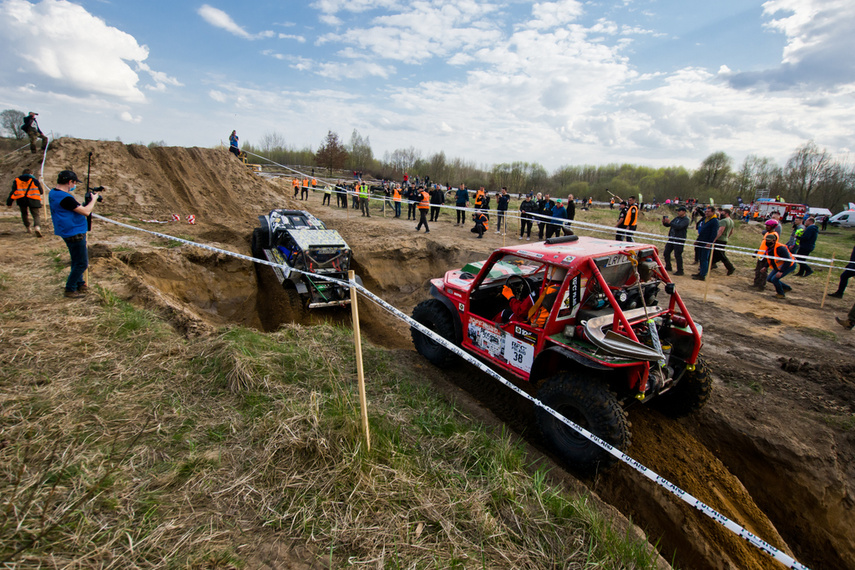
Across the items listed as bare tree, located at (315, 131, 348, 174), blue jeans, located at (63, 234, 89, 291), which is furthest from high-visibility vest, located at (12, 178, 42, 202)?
bare tree, located at (315, 131, 348, 174)

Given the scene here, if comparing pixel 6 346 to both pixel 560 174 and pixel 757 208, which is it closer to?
pixel 757 208

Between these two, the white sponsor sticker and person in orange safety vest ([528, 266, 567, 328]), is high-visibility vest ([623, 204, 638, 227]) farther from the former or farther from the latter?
the white sponsor sticker

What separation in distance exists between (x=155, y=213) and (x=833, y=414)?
1702 centimetres

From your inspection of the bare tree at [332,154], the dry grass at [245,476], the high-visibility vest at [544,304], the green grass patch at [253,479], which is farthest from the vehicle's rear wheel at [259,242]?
the bare tree at [332,154]

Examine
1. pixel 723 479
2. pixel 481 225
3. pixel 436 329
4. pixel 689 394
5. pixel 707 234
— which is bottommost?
pixel 723 479

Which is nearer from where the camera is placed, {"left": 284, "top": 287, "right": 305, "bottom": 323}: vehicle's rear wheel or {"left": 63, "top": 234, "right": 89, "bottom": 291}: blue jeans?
{"left": 63, "top": 234, "right": 89, "bottom": 291}: blue jeans

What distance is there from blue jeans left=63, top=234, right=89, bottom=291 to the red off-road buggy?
5337 mm

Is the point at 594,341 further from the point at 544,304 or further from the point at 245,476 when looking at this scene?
the point at 245,476

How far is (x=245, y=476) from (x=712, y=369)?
20.4ft

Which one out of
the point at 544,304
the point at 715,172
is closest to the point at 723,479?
the point at 544,304

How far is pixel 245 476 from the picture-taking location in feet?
A: 9.05

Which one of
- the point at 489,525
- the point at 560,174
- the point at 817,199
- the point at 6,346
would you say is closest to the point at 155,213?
the point at 6,346

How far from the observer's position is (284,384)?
409 cm

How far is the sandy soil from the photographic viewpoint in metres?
3.55
